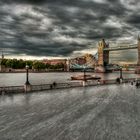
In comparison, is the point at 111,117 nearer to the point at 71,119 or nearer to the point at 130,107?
the point at 71,119

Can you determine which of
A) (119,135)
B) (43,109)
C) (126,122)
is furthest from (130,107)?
(119,135)

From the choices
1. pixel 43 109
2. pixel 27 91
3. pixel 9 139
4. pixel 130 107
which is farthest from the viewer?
pixel 27 91

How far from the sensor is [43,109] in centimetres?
2514

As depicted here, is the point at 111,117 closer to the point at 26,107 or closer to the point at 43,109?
the point at 43,109

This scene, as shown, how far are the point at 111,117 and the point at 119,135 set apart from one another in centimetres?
528

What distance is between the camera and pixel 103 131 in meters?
17.7

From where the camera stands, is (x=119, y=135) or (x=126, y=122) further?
(x=126, y=122)


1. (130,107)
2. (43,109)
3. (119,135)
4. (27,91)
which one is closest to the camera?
(119,135)

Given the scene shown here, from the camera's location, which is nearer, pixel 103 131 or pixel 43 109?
pixel 103 131

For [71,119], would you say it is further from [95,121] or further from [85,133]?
[85,133]

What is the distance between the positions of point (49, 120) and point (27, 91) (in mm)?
19680

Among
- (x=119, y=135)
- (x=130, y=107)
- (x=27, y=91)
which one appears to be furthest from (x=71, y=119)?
(x=27, y=91)

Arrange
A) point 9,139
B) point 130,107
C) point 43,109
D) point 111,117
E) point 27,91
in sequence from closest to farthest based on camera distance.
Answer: point 9,139 < point 111,117 < point 43,109 < point 130,107 < point 27,91

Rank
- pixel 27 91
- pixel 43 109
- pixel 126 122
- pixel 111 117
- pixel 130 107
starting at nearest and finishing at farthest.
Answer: pixel 126 122, pixel 111 117, pixel 43 109, pixel 130 107, pixel 27 91
